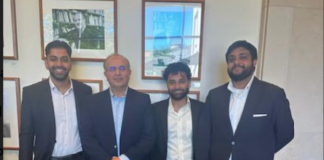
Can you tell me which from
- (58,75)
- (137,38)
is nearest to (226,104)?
(137,38)

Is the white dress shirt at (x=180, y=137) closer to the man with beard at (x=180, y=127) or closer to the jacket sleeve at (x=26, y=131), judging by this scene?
the man with beard at (x=180, y=127)

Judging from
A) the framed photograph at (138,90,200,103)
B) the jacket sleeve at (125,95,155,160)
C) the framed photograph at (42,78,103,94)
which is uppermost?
the framed photograph at (42,78,103,94)

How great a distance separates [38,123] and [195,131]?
1124 mm

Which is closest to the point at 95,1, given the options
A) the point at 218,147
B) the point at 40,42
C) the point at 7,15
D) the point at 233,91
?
the point at 40,42

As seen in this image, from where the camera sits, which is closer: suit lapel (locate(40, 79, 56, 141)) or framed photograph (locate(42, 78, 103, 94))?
suit lapel (locate(40, 79, 56, 141))

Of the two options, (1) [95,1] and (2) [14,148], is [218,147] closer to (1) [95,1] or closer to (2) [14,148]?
(1) [95,1]

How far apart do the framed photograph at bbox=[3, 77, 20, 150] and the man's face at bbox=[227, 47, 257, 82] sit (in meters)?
1.79

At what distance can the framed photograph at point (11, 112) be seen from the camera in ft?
6.49

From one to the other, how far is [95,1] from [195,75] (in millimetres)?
1034

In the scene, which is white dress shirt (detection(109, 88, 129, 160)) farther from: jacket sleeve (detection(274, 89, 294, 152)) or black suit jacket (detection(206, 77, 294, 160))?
jacket sleeve (detection(274, 89, 294, 152))

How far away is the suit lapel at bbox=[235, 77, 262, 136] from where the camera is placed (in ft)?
4.81

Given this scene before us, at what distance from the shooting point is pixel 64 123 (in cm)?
164

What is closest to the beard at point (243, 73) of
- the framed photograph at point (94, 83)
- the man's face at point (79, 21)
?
the framed photograph at point (94, 83)

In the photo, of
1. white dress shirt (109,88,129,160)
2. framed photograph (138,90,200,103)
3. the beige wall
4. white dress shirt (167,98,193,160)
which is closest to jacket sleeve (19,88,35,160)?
white dress shirt (109,88,129,160)
